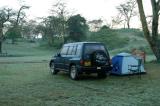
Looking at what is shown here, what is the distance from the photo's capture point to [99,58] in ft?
53.0

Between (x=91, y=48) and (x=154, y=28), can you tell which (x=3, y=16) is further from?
(x=91, y=48)

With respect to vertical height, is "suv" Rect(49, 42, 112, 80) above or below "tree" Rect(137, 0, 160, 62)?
below

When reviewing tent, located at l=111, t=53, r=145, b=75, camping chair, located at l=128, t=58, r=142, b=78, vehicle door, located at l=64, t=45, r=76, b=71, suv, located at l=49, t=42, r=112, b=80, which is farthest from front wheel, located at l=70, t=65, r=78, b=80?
camping chair, located at l=128, t=58, r=142, b=78

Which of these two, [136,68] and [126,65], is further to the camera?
[136,68]

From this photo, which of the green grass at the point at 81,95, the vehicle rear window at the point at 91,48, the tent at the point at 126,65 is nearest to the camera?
the green grass at the point at 81,95

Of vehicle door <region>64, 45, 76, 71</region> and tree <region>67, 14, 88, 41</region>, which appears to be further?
tree <region>67, 14, 88, 41</region>

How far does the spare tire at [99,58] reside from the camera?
633 inches

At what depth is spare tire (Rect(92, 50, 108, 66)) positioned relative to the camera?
1608 centimetres

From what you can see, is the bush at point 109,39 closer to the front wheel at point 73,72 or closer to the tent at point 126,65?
the tent at point 126,65

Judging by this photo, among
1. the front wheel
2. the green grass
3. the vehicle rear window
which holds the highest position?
the vehicle rear window

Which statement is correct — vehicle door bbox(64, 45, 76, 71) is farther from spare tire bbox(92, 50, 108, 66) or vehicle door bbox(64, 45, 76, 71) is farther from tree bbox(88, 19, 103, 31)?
tree bbox(88, 19, 103, 31)

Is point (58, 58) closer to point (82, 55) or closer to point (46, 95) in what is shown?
point (82, 55)

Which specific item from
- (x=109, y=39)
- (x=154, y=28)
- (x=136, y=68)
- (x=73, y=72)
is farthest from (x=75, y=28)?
(x=73, y=72)

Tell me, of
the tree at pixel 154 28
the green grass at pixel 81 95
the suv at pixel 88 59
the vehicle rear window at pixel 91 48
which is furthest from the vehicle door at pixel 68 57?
the tree at pixel 154 28
